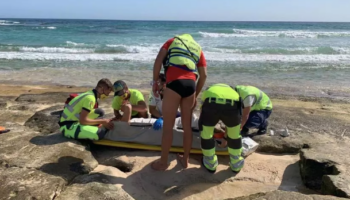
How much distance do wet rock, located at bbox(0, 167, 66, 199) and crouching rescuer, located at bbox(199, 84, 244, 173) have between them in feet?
4.98

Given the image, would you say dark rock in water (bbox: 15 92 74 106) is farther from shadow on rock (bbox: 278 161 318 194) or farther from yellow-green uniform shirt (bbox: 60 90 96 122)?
shadow on rock (bbox: 278 161 318 194)

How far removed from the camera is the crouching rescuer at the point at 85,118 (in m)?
4.26

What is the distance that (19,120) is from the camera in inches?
213

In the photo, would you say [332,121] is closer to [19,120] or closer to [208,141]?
[208,141]

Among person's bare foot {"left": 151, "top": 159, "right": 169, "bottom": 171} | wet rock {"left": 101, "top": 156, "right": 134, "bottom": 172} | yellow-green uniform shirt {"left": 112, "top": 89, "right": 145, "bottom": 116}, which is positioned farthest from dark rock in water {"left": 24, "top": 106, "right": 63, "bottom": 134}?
person's bare foot {"left": 151, "top": 159, "right": 169, "bottom": 171}

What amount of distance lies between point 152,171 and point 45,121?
2258mm

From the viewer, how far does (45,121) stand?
5.19 metres

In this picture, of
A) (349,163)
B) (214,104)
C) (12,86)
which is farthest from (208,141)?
(12,86)

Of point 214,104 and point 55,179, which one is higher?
point 214,104

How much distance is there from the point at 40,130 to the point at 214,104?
8.79 ft

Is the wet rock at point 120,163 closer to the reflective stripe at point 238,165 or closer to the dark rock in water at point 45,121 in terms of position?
the reflective stripe at point 238,165

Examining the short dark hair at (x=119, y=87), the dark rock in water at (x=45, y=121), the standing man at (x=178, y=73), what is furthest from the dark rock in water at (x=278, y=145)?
the dark rock in water at (x=45, y=121)

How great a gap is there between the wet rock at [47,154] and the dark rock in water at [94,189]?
172mm

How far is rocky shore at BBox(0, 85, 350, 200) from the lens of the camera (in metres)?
3.12
